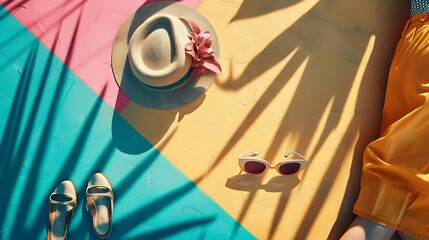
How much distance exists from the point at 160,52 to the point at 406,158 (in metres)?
1.46

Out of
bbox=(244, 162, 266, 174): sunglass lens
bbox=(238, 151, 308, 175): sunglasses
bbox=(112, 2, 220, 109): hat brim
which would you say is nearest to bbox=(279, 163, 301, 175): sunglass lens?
bbox=(238, 151, 308, 175): sunglasses

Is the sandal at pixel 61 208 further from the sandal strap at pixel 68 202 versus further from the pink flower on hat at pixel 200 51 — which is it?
the pink flower on hat at pixel 200 51

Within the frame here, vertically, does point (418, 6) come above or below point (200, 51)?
above

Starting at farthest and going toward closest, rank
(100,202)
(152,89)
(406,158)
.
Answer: (152,89), (100,202), (406,158)

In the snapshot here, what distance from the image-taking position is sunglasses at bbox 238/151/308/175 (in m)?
2.27

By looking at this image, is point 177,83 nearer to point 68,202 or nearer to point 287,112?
point 287,112

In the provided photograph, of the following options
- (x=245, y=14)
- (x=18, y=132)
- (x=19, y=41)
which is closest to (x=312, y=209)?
(x=245, y=14)

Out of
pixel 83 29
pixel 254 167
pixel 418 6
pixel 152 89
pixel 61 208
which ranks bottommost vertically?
pixel 61 208

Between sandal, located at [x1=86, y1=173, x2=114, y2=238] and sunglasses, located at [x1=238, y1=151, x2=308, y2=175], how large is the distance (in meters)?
0.78

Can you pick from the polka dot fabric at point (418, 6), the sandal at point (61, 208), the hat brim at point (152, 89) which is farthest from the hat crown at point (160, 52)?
the polka dot fabric at point (418, 6)

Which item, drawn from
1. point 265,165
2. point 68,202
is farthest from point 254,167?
point 68,202

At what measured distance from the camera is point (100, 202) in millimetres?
2254

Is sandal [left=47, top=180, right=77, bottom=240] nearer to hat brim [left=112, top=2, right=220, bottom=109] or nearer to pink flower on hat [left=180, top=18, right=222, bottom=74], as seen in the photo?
hat brim [left=112, top=2, right=220, bottom=109]

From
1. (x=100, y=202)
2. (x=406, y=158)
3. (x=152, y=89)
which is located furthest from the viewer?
(x=152, y=89)
